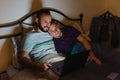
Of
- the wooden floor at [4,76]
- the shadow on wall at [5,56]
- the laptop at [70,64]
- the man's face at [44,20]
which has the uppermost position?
the man's face at [44,20]

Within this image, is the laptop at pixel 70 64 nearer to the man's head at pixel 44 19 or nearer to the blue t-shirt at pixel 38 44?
the blue t-shirt at pixel 38 44

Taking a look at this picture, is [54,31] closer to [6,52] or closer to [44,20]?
[44,20]

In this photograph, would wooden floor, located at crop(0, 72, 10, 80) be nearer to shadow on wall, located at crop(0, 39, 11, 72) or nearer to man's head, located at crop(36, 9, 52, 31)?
shadow on wall, located at crop(0, 39, 11, 72)

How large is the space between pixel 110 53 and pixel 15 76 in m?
1.05

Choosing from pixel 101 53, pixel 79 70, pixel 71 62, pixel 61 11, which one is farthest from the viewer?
pixel 61 11

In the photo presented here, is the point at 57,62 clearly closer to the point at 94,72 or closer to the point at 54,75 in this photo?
the point at 54,75

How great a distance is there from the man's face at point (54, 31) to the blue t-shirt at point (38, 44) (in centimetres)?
4

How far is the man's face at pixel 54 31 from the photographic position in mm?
2141

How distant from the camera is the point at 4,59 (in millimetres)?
2307

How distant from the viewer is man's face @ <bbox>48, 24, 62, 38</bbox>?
2141 millimetres

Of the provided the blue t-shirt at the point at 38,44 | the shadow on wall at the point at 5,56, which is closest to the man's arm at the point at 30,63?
the blue t-shirt at the point at 38,44

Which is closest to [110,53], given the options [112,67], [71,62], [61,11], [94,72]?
[112,67]

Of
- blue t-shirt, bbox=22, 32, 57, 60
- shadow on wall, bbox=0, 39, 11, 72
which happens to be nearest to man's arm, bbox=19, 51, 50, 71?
blue t-shirt, bbox=22, 32, 57, 60

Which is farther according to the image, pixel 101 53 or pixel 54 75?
pixel 101 53
